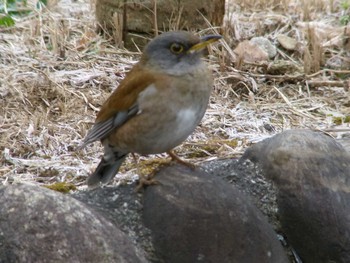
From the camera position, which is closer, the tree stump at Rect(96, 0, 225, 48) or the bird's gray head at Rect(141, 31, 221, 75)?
the bird's gray head at Rect(141, 31, 221, 75)

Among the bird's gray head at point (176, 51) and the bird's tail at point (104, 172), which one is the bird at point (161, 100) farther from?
the bird's tail at point (104, 172)

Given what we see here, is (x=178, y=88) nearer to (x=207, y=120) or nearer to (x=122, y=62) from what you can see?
(x=207, y=120)

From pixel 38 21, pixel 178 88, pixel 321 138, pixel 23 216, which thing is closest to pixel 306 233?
pixel 321 138

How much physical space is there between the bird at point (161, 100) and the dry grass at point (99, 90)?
0.65 meters

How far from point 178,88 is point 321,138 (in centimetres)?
91

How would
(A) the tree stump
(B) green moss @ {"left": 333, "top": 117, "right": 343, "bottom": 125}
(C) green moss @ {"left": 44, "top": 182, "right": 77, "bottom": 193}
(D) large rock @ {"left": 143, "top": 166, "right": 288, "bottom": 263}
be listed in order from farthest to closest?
(A) the tree stump → (B) green moss @ {"left": 333, "top": 117, "right": 343, "bottom": 125} → (C) green moss @ {"left": 44, "top": 182, "right": 77, "bottom": 193} → (D) large rock @ {"left": 143, "top": 166, "right": 288, "bottom": 263}

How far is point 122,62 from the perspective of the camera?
23.0 feet

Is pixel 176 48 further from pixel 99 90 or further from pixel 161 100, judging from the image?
pixel 99 90

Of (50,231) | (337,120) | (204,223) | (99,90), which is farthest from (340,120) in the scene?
(50,231)

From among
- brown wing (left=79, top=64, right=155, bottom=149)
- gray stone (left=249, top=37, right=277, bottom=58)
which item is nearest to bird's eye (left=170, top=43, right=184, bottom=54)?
brown wing (left=79, top=64, right=155, bottom=149)

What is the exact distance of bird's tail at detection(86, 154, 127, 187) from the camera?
4.87 meters

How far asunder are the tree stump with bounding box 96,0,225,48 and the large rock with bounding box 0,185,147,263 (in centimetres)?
367

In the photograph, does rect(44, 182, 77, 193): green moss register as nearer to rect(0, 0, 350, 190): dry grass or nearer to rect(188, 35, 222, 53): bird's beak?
rect(0, 0, 350, 190): dry grass

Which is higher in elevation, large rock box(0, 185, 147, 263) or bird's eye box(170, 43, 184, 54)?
bird's eye box(170, 43, 184, 54)
